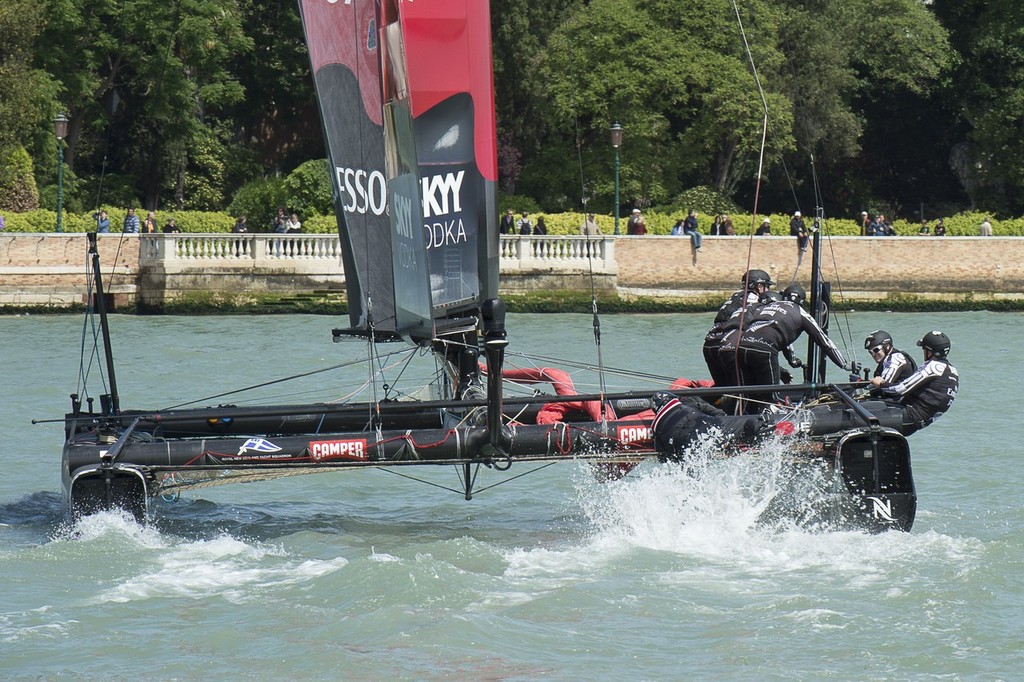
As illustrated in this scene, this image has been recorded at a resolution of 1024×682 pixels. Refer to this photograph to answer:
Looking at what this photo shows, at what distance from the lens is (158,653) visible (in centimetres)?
866

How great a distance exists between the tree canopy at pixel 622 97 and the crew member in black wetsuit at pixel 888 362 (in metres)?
22.8

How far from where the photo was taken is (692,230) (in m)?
32.4

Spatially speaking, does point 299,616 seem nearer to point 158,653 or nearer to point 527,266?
point 158,653

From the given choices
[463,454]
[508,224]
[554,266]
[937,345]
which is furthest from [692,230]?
[463,454]

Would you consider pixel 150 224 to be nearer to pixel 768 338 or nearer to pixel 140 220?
pixel 140 220

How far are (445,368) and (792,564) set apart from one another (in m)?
2.74

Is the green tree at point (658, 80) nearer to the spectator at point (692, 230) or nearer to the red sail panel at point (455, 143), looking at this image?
the spectator at point (692, 230)


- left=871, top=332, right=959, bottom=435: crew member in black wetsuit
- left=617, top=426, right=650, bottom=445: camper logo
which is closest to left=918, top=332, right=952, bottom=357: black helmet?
left=871, top=332, right=959, bottom=435: crew member in black wetsuit

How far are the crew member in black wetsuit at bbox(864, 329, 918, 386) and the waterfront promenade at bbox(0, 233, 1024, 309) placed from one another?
58.6ft

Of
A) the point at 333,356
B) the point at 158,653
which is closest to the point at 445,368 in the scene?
the point at 158,653

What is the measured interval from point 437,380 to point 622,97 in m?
24.6

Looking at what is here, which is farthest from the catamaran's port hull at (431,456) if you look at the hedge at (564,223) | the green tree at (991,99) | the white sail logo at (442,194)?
the green tree at (991,99)

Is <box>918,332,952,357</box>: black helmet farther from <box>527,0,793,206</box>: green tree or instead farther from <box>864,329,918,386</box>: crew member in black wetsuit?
<box>527,0,793,206</box>: green tree

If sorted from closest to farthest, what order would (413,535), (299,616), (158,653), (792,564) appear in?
(158,653) < (299,616) < (792,564) < (413,535)
